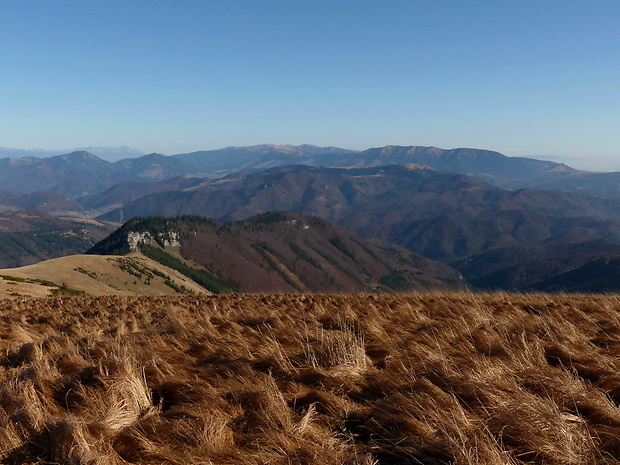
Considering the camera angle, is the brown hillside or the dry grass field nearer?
the dry grass field

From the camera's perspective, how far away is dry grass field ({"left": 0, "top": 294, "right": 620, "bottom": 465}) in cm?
375

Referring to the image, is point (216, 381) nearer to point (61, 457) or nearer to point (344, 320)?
point (61, 457)

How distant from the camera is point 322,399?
487 cm

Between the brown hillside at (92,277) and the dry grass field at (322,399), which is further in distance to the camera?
the brown hillside at (92,277)

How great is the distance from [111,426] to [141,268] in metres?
124

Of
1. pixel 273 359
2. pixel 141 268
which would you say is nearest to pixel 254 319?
pixel 273 359

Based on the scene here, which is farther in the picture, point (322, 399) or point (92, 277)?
point (92, 277)

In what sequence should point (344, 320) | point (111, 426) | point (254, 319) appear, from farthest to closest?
point (254, 319), point (344, 320), point (111, 426)

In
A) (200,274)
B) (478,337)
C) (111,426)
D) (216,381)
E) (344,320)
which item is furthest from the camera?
(200,274)

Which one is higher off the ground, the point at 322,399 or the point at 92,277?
the point at 322,399

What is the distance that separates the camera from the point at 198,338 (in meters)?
7.96

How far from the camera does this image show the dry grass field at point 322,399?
3.75 m

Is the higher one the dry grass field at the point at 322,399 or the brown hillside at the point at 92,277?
the dry grass field at the point at 322,399

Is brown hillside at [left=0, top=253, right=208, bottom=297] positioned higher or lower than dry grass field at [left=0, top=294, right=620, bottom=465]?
lower
